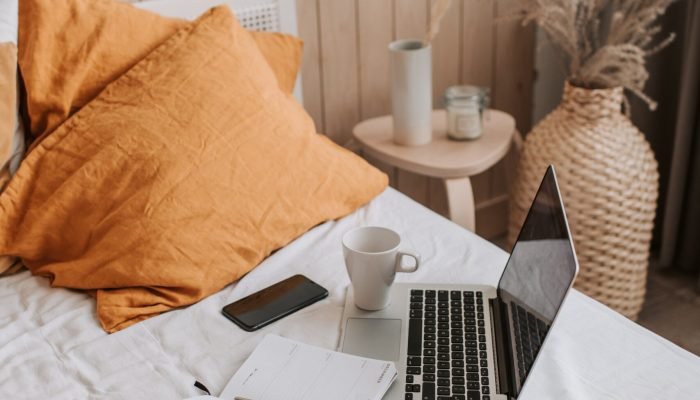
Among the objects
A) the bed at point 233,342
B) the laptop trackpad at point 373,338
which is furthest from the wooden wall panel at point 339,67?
the laptop trackpad at point 373,338

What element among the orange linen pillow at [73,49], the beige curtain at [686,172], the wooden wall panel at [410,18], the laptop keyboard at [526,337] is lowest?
the beige curtain at [686,172]

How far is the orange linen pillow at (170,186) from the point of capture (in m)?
1.26

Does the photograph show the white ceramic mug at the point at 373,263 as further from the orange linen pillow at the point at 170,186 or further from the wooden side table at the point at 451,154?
the wooden side table at the point at 451,154

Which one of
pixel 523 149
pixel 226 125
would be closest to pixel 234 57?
pixel 226 125

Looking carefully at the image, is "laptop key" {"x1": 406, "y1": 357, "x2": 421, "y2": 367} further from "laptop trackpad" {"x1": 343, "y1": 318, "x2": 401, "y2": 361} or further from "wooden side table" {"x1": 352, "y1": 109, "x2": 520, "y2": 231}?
"wooden side table" {"x1": 352, "y1": 109, "x2": 520, "y2": 231}

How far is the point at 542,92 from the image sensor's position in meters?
2.45

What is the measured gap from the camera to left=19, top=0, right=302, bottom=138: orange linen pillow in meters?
1.39

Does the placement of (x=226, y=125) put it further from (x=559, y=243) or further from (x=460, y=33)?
(x=460, y=33)

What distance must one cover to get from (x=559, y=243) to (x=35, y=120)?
0.94m

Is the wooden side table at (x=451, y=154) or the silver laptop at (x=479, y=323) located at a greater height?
the silver laptop at (x=479, y=323)

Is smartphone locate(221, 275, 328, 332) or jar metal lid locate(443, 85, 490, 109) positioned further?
jar metal lid locate(443, 85, 490, 109)

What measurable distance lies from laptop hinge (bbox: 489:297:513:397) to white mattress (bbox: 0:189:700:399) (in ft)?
0.10

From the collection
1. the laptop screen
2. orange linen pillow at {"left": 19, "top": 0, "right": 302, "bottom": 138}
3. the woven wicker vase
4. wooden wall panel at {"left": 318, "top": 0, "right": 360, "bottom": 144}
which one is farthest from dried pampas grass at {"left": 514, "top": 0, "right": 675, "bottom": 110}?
orange linen pillow at {"left": 19, "top": 0, "right": 302, "bottom": 138}

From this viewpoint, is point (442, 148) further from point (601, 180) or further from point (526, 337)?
point (526, 337)
